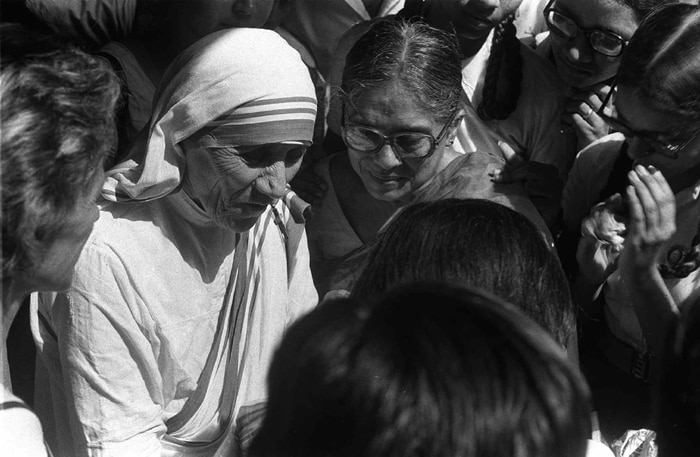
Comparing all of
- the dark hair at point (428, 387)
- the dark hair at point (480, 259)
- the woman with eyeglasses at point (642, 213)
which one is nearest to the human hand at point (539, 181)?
the woman with eyeglasses at point (642, 213)

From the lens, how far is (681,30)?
→ 7.77 ft

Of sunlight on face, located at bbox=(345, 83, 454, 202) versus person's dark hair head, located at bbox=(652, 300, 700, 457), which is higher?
person's dark hair head, located at bbox=(652, 300, 700, 457)

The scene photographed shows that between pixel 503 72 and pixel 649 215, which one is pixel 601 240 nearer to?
pixel 649 215

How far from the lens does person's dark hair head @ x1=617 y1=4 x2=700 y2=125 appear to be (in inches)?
92.0

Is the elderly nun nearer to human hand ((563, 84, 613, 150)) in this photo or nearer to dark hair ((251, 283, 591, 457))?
dark hair ((251, 283, 591, 457))

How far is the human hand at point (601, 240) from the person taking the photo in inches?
99.4

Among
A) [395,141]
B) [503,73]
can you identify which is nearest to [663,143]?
[503,73]

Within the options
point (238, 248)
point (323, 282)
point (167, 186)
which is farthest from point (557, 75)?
point (167, 186)

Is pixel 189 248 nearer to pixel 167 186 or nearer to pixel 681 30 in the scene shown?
pixel 167 186

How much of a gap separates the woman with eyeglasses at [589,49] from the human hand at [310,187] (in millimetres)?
949

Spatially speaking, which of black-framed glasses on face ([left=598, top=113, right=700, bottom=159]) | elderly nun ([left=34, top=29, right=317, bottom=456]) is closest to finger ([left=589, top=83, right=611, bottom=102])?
black-framed glasses on face ([left=598, top=113, right=700, bottom=159])

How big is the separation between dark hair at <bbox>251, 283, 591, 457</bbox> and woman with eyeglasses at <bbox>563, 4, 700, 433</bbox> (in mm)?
1173

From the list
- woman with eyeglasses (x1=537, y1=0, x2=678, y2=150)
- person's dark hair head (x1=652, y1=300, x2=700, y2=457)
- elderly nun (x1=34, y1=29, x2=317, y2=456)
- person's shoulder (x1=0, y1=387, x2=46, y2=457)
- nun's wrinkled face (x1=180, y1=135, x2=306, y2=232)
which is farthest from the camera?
woman with eyeglasses (x1=537, y1=0, x2=678, y2=150)

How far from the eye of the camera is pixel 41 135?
140cm
